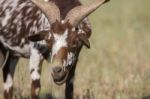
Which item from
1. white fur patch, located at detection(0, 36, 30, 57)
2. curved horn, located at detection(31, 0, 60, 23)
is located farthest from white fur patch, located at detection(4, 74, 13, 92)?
curved horn, located at detection(31, 0, 60, 23)

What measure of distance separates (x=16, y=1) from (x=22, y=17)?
463 mm

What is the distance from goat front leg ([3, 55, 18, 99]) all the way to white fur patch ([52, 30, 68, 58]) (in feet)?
8.24

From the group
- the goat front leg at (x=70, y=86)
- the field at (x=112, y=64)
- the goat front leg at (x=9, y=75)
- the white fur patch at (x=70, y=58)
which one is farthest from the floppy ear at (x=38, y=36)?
the field at (x=112, y=64)

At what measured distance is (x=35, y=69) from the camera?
1180cm

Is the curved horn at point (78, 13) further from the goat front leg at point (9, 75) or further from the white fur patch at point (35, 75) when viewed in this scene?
the goat front leg at point (9, 75)

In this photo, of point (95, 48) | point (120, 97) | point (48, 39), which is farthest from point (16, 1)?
point (95, 48)

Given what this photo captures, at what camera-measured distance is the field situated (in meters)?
14.4

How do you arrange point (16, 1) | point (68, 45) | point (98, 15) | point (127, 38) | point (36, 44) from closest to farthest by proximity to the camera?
point (68, 45) < point (36, 44) < point (16, 1) < point (127, 38) < point (98, 15)

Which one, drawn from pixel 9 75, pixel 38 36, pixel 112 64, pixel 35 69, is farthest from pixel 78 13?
pixel 112 64

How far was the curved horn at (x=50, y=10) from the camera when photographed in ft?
36.5

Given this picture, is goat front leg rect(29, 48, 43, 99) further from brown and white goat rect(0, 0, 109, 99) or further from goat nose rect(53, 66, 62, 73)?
goat nose rect(53, 66, 62, 73)

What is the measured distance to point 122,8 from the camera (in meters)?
30.3

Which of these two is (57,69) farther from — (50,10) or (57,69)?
(50,10)

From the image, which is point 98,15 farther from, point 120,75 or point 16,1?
point 16,1
